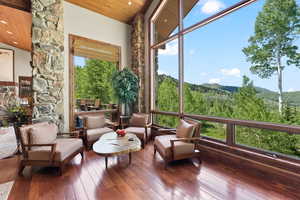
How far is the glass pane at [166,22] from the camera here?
441cm

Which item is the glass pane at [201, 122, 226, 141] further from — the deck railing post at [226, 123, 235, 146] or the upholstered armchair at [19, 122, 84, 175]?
the upholstered armchair at [19, 122, 84, 175]

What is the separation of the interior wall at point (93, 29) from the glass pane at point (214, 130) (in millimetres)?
3607

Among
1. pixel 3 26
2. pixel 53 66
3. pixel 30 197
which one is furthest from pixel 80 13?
pixel 30 197

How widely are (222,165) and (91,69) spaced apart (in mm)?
4599

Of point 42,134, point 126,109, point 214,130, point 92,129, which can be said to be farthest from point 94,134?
point 214,130

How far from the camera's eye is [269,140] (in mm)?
2693

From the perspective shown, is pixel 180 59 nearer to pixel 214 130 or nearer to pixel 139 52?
pixel 139 52

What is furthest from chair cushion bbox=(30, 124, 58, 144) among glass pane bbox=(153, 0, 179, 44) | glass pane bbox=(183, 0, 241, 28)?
glass pane bbox=(183, 0, 241, 28)

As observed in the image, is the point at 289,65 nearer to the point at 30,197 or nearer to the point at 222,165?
the point at 222,165

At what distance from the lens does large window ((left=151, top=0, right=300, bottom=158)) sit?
8.12ft

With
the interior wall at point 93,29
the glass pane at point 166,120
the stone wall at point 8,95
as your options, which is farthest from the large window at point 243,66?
the stone wall at point 8,95

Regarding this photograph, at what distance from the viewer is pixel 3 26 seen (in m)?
5.45

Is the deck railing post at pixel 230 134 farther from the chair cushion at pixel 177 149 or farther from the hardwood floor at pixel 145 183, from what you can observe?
the chair cushion at pixel 177 149

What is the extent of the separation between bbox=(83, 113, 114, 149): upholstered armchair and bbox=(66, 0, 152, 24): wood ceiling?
3.41m
